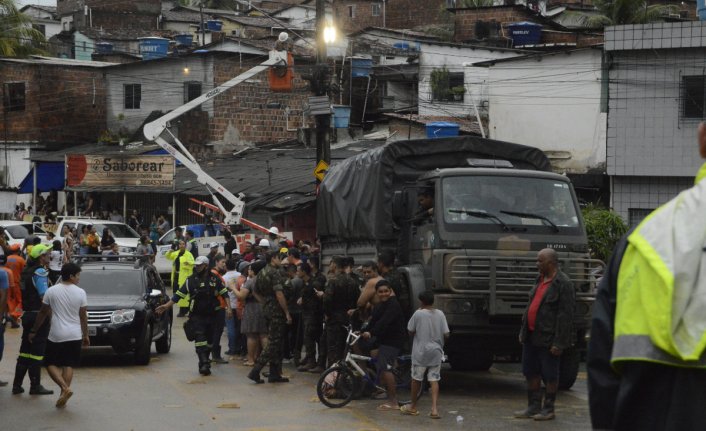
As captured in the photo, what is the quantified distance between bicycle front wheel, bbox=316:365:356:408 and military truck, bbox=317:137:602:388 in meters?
1.55

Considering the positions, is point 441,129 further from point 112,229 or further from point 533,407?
point 533,407

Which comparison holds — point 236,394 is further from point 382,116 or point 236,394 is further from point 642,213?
point 382,116

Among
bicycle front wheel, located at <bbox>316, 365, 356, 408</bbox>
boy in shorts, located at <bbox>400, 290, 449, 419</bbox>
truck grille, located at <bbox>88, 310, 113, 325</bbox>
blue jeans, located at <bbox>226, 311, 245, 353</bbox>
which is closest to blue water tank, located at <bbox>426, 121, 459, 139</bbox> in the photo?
blue jeans, located at <bbox>226, 311, 245, 353</bbox>

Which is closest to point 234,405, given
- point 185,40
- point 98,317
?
point 98,317

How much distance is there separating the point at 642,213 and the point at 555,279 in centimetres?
1698

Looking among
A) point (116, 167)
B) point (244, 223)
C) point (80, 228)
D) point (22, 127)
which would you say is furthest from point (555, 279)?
point (22, 127)

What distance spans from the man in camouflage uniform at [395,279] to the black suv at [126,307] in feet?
15.0

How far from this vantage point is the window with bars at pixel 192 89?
51.3 m

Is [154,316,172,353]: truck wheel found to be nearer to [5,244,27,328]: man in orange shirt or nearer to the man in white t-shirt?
[5,244,27,328]: man in orange shirt

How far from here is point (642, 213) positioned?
29.4 metres

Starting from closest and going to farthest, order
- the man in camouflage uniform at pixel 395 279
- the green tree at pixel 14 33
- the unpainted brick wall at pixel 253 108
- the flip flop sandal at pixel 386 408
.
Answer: the flip flop sandal at pixel 386 408 → the man in camouflage uniform at pixel 395 279 → the unpainted brick wall at pixel 253 108 → the green tree at pixel 14 33

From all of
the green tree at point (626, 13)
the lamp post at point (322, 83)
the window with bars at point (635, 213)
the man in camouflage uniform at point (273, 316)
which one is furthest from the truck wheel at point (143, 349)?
the green tree at point (626, 13)

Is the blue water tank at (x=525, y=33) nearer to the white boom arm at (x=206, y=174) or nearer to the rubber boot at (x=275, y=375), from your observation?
the white boom arm at (x=206, y=174)

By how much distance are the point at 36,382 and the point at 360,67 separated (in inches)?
1380
